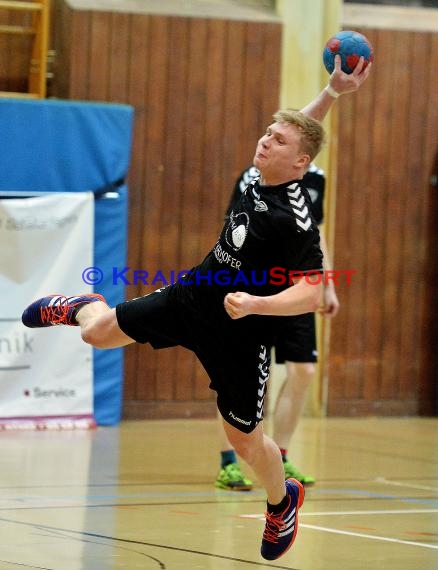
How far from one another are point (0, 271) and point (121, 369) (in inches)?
50.0

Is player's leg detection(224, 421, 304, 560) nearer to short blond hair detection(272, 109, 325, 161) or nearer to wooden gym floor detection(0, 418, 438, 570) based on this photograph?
wooden gym floor detection(0, 418, 438, 570)

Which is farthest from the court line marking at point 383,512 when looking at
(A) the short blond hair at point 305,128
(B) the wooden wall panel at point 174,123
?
(B) the wooden wall panel at point 174,123

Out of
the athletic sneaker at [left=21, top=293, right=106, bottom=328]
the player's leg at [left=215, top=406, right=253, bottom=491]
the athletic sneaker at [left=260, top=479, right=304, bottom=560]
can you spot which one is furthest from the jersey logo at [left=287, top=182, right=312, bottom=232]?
the player's leg at [left=215, top=406, right=253, bottom=491]

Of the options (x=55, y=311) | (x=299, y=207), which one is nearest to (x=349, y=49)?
(x=299, y=207)

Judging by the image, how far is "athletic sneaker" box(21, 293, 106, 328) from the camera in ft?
17.3

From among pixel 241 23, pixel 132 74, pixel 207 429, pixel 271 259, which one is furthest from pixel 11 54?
pixel 271 259

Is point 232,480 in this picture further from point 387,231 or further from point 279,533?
point 387,231

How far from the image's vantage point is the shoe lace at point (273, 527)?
15.6 ft

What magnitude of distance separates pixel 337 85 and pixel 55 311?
1.67 m

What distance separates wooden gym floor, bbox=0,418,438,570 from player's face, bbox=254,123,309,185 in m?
1.60

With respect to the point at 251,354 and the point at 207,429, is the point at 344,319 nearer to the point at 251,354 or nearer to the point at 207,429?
the point at 207,429

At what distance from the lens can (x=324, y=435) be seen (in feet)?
29.7

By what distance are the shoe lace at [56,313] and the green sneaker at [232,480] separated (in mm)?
1734

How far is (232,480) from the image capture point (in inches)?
257
